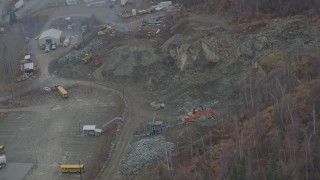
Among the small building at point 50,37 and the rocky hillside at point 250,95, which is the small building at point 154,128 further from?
the small building at point 50,37

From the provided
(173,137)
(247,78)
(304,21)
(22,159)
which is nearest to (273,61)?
(247,78)

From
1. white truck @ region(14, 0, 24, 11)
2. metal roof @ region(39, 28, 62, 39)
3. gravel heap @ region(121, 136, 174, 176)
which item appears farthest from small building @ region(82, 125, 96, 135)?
white truck @ region(14, 0, 24, 11)

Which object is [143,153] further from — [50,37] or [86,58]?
[50,37]

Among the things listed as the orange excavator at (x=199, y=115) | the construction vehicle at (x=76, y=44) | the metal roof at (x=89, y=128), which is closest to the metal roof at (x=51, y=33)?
the construction vehicle at (x=76, y=44)

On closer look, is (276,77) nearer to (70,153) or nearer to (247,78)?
(247,78)

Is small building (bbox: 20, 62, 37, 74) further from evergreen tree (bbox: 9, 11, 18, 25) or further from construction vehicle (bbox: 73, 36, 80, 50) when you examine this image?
evergreen tree (bbox: 9, 11, 18, 25)

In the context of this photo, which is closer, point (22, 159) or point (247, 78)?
point (22, 159)
